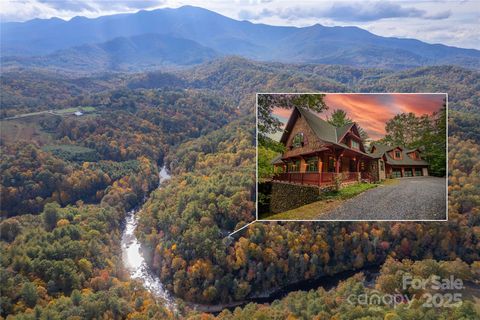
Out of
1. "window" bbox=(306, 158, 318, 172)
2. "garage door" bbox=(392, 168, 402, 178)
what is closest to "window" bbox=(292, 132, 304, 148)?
"window" bbox=(306, 158, 318, 172)

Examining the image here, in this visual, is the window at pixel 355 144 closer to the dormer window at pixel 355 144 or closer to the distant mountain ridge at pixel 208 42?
the dormer window at pixel 355 144

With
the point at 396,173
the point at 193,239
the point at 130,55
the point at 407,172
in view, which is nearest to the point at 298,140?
the point at 396,173

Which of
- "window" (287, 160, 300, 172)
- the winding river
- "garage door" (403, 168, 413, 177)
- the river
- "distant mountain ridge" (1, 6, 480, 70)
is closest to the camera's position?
"window" (287, 160, 300, 172)

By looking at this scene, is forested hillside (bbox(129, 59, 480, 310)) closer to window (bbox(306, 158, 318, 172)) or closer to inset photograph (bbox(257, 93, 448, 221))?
inset photograph (bbox(257, 93, 448, 221))

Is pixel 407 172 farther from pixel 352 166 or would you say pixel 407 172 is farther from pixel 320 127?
pixel 320 127

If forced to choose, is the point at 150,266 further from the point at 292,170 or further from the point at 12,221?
the point at 292,170

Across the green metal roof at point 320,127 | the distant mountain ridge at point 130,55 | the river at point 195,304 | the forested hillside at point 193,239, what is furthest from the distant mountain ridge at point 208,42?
the green metal roof at point 320,127

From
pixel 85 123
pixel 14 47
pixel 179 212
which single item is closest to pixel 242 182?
pixel 179 212
